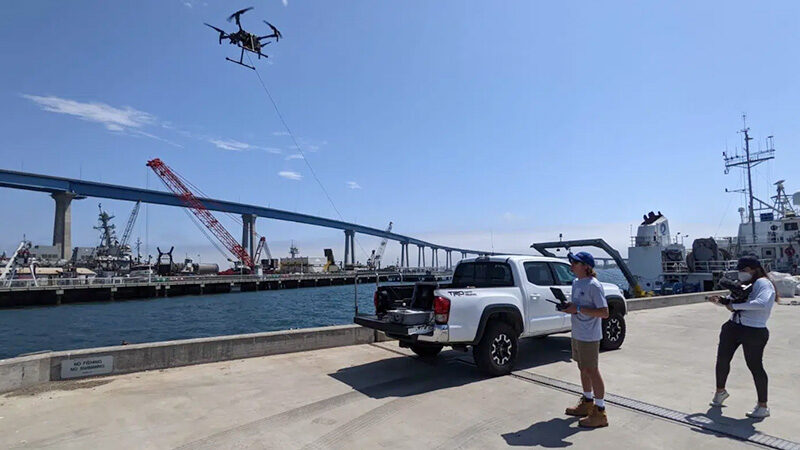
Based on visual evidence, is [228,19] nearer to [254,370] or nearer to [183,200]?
[254,370]

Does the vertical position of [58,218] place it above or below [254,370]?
above

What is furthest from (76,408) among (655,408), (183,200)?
(183,200)

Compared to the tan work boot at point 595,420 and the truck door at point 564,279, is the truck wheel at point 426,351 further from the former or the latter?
the tan work boot at point 595,420

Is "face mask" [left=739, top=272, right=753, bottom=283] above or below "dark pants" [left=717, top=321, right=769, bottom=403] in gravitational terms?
above

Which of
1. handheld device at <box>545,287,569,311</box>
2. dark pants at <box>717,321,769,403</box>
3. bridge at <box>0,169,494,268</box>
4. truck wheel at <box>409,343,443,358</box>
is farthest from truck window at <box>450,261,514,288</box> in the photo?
bridge at <box>0,169,494,268</box>

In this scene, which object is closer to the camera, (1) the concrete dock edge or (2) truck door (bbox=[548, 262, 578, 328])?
(1) the concrete dock edge

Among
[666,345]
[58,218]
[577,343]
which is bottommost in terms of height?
[666,345]

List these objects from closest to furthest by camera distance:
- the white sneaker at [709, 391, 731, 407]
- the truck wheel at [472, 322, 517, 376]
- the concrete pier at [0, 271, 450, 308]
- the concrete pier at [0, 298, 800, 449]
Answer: the concrete pier at [0, 298, 800, 449] → the white sneaker at [709, 391, 731, 407] → the truck wheel at [472, 322, 517, 376] → the concrete pier at [0, 271, 450, 308]

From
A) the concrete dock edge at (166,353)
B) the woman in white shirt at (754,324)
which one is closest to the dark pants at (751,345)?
the woman in white shirt at (754,324)

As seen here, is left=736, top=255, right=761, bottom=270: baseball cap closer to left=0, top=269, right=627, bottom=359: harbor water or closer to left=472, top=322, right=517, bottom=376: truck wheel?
left=472, top=322, right=517, bottom=376: truck wheel
